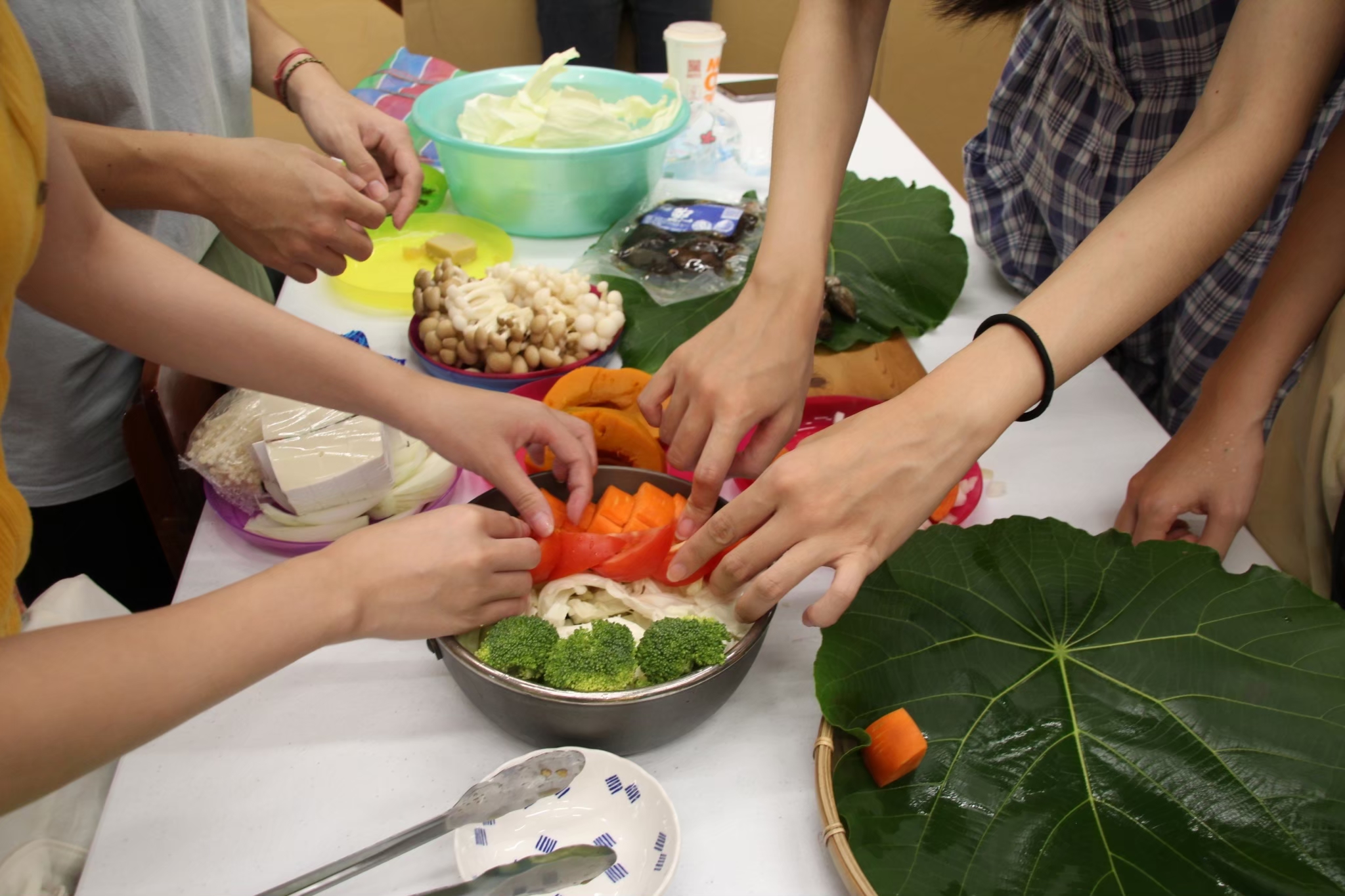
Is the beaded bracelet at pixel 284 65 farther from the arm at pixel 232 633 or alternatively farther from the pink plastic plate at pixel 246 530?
the arm at pixel 232 633

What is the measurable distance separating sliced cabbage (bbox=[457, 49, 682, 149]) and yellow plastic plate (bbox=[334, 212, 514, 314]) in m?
0.19

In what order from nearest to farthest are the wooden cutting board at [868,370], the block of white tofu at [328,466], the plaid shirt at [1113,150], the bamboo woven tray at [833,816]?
the bamboo woven tray at [833,816] → the block of white tofu at [328,466] → the plaid shirt at [1113,150] → the wooden cutting board at [868,370]

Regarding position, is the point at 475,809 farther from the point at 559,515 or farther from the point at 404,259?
the point at 404,259

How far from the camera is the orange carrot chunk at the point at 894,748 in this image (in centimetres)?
85

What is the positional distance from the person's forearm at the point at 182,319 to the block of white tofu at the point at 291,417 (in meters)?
0.09

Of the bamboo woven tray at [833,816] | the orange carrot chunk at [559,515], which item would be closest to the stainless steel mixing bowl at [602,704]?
the bamboo woven tray at [833,816]

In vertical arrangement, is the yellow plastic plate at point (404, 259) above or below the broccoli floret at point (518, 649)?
below

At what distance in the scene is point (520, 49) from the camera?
4309 millimetres

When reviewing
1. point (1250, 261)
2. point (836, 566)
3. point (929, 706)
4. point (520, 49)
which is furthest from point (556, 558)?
point (520, 49)

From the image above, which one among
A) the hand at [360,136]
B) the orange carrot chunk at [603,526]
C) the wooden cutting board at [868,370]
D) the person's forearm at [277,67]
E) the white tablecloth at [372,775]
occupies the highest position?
the person's forearm at [277,67]

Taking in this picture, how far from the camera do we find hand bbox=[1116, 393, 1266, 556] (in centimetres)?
118

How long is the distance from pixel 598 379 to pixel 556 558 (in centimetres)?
41

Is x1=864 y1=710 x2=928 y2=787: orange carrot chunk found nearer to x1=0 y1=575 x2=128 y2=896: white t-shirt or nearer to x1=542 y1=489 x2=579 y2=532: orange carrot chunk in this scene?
x1=542 y1=489 x2=579 y2=532: orange carrot chunk

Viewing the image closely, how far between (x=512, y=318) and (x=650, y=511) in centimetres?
52
